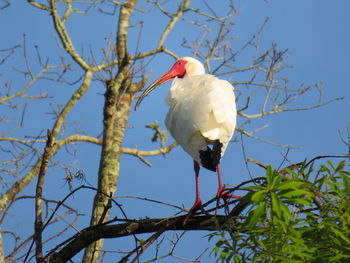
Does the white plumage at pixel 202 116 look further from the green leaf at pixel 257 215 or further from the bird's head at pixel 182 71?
the green leaf at pixel 257 215

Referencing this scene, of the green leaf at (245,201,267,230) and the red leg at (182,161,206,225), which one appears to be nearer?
the green leaf at (245,201,267,230)

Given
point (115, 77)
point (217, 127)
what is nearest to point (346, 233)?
point (217, 127)

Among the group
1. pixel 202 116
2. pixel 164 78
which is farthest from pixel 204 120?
pixel 164 78

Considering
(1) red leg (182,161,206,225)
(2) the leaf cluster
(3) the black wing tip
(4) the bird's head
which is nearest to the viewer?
(2) the leaf cluster

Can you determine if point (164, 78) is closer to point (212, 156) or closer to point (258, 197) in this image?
point (212, 156)

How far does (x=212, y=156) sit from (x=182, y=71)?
6.84ft

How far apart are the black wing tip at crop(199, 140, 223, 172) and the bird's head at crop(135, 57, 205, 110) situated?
1.85 meters

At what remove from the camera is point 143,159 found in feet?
30.1

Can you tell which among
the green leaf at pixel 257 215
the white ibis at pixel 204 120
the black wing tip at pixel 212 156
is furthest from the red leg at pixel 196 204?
the green leaf at pixel 257 215

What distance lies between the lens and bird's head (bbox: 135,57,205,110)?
20.7ft

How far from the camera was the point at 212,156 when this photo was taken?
4539 mm

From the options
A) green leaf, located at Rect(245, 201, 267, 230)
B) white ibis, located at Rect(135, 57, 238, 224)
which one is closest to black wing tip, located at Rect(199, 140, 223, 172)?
white ibis, located at Rect(135, 57, 238, 224)

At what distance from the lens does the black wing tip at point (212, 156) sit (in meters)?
4.54

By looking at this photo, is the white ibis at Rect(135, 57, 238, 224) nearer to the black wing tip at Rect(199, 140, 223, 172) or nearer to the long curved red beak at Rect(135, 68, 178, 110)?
the black wing tip at Rect(199, 140, 223, 172)
